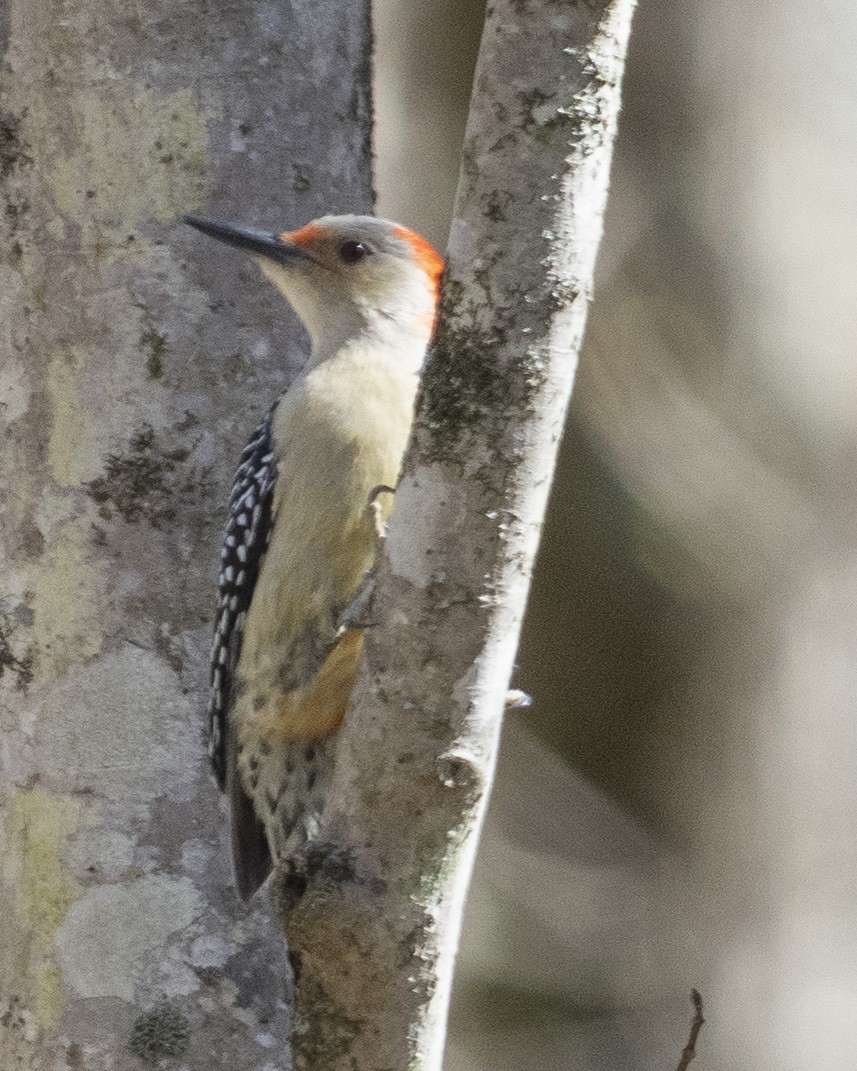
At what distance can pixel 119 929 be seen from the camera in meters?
3.45

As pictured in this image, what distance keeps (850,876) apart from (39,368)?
4270 millimetres

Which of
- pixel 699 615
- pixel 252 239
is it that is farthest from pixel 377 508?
pixel 699 615

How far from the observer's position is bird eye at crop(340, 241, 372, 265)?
4.20 meters

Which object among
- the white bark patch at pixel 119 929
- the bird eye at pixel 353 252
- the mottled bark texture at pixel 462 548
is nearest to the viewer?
the mottled bark texture at pixel 462 548

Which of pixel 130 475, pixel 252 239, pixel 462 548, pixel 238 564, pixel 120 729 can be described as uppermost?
pixel 252 239

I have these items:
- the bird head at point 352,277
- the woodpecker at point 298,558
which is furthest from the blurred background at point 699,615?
the woodpecker at point 298,558

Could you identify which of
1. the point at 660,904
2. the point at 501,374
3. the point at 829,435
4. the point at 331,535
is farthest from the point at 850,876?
the point at 501,374

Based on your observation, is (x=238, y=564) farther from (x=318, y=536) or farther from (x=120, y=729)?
(x=120, y=729)

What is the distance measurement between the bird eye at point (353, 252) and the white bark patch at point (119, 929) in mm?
1707

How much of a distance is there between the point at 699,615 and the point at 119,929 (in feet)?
13.0

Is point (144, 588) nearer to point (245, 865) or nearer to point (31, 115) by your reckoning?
point (245, 865)

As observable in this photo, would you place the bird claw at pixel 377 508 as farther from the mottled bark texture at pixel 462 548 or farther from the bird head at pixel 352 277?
the mottled bark texture at pixel 462 548

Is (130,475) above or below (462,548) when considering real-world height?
below

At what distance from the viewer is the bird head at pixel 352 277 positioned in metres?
3.98
